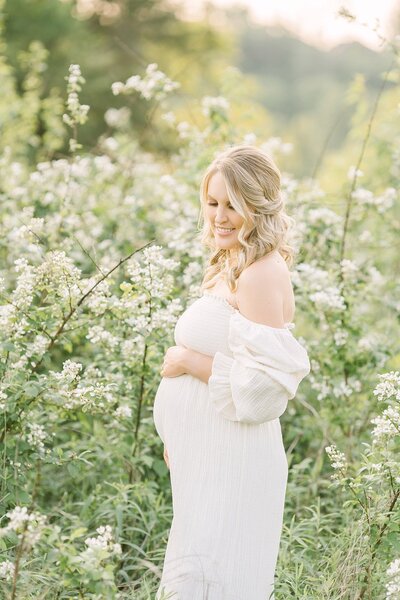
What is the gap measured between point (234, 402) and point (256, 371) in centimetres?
15

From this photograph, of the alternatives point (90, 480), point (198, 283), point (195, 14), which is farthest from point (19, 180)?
point (195, 14)

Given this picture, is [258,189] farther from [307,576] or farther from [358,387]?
[358,387]

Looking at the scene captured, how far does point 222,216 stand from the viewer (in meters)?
3.21

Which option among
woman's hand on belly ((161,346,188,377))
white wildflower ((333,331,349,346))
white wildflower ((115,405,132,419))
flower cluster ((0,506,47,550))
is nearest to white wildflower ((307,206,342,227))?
white wildflower ((333,331,349,346))

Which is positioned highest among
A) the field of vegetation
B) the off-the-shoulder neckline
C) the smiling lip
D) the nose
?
the nose

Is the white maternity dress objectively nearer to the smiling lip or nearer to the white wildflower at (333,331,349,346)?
the smiling lip

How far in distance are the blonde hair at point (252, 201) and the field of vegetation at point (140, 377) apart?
0.56m

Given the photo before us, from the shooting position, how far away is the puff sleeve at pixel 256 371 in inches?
118

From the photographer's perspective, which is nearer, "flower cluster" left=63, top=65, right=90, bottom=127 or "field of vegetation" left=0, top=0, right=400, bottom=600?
"field of vegetation" left=0, top=0, right=400, bottom=600

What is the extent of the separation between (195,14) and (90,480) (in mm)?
29393

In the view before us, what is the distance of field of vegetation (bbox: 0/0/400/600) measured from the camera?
3.56 m

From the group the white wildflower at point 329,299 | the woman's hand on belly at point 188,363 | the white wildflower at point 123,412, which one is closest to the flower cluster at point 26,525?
the woman's hand on belly at point 188,363

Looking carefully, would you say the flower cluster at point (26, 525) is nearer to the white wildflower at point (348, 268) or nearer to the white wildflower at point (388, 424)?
the white wildflower at point (388, 424)

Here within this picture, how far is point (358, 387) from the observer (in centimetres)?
503
